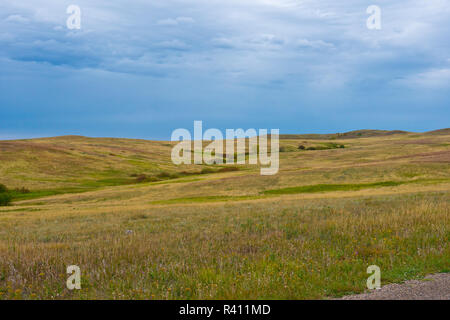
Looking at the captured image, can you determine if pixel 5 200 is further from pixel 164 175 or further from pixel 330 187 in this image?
pixel 330 187

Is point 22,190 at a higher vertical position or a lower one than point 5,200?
higher

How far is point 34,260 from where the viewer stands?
9633mm

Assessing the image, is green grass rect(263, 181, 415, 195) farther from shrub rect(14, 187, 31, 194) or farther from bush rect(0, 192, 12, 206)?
shrub rect(14, 187, 31, 194)

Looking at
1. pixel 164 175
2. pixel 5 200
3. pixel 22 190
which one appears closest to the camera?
pixel 5 200

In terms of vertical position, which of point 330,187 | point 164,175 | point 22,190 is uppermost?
point 330,187

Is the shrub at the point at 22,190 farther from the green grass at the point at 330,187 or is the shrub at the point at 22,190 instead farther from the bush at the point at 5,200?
the green grass at the point at 330,187

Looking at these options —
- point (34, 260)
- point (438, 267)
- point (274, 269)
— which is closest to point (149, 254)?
point (34, 260)

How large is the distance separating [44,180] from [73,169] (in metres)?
17.8

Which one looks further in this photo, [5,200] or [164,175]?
[164,175]

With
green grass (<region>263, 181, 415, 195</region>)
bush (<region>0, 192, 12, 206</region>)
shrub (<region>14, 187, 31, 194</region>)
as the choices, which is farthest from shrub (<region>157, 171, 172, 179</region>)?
green grass (<region>263, 181, 415, 195</region>)

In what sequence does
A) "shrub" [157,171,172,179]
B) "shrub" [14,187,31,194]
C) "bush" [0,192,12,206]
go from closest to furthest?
"bush" [0,192,12,206], "shrub" [14,187,31,194], "shrub" [157,171,172,179]

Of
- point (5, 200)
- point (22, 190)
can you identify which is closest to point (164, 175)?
point (22, 190)
